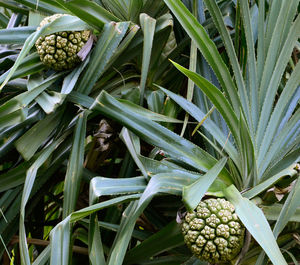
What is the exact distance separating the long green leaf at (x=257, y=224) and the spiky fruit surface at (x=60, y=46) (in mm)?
472

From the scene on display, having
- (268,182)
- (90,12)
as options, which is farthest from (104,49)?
(268,182)

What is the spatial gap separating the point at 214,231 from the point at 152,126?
0.24 meters

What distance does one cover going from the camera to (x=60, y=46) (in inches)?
44.3

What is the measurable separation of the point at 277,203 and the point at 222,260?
0.15 meters

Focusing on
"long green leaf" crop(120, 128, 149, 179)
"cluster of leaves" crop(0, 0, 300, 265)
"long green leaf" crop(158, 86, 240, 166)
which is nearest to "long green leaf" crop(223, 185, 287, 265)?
"cluster of leaves" crop(0, 0, 300, 265)

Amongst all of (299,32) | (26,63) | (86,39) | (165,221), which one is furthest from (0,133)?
(299,32)

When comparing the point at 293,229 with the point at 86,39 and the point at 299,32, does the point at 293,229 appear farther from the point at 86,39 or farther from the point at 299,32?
the point at 86,39

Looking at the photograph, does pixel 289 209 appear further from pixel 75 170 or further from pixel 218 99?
pixel 75 170

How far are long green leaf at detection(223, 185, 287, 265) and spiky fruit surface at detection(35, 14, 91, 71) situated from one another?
472mm

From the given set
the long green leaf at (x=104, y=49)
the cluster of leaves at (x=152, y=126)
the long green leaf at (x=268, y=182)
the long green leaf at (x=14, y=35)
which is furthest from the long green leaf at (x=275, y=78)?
the long green leaf at (x=14, y=35)

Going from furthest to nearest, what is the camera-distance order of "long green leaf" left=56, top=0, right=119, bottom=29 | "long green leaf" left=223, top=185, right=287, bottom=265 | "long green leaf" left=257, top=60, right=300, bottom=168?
"long green leaf" left=56, top=0, right=119, bottom=29
"long green leaf" left=257, top=60, right=300, bottom=168
"long green leaf" left=223, top=185, right=287, bottom=265

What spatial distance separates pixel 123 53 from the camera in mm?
1219

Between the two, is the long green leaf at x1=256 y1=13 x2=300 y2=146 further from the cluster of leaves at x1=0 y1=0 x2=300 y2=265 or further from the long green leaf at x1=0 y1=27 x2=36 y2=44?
the long green leaf at x1=0 y1=27 x2=36 y2=44

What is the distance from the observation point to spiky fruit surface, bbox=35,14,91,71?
112 centimetres
